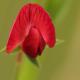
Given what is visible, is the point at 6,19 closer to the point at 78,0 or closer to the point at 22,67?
the point at 22,67

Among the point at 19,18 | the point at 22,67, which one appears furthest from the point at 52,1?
the point at 22,67

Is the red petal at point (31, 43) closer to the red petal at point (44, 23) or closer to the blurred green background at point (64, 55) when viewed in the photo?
the red petal at point (44, 23)

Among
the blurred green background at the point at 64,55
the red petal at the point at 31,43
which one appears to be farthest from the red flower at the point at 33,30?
the blurred green background at the point at 64,55

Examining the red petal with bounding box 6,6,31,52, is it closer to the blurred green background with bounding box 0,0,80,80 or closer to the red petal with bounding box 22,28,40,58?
the red petal with bounding box 22,28,40,58

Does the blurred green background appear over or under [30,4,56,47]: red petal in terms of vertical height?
under

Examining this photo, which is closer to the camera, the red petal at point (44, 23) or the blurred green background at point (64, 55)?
the red petal at point (44, 23)

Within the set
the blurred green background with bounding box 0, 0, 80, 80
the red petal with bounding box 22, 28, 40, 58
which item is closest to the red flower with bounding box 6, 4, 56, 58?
the red petal with bounding box 22, 28, 40, 58

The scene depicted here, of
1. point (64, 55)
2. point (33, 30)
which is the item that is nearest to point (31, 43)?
point (33, 30)
